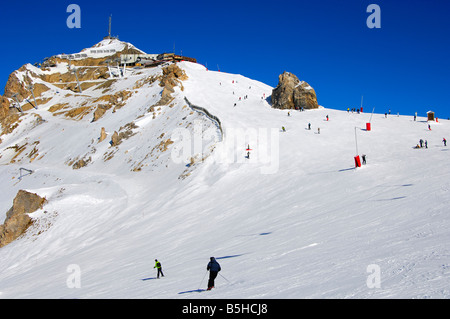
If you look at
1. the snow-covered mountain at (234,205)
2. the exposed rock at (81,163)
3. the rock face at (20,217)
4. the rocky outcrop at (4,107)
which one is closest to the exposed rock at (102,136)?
the snow-covered mountain at (234,205)

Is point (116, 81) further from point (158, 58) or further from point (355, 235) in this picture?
point (355, 235)

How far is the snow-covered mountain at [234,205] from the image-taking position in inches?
378

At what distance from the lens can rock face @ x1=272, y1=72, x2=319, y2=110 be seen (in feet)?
168

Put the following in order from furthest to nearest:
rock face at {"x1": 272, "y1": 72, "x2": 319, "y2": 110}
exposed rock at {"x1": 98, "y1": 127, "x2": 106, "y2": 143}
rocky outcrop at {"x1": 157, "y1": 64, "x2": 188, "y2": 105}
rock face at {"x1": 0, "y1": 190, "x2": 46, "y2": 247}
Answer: rocky outcrop at {"x1": 157, "y1": 64, "x2": 188, "y2": 105}
exposed rock at {"x1": 98, "y1": 127, "x2": 106, "y2": 143}
rock face at {"x1": 272, "y1": 72, "x2": 319, "y2": 110}
rock face at {"x1": 0, "y1": 190, "x2": 46, "y2": 247}

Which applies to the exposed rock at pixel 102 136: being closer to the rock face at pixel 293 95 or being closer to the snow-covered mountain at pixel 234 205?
the snow-covered mountain at pixel 234 205

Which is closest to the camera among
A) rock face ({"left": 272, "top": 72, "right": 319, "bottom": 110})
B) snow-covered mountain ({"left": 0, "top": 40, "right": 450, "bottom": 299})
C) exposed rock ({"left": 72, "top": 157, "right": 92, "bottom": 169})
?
snow-covered mountain ({"left": 0, "top": 40, "right": 450, "bottom": 299})

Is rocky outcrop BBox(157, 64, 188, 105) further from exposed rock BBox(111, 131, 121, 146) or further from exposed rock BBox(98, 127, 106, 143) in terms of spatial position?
exposed rock BBox(98, 127, 106, 143)

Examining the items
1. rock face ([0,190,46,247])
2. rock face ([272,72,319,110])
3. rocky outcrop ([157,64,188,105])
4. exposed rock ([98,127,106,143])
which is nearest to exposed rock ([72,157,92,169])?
exposed rock ([98,127,106,143])

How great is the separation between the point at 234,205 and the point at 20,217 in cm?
2157

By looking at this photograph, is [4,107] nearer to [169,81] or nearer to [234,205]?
[169,81]

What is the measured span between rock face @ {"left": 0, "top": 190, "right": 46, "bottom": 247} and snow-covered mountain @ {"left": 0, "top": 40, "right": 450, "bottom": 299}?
3.71 ft

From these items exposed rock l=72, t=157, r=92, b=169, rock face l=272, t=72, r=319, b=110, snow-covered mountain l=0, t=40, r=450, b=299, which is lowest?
snow-covered mountain l=0, t=40, r=450, b=299

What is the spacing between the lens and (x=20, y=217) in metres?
32.3
